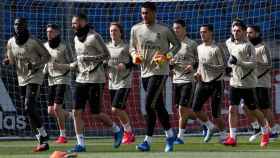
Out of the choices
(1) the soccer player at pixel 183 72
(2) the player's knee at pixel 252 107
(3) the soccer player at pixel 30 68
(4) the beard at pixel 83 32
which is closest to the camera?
(4) the beard at pixel 83 32

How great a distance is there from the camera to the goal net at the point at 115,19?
2179 cm

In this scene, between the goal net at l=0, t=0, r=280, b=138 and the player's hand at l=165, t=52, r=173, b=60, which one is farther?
the goal net at l=0, t=0, r=280, b=138

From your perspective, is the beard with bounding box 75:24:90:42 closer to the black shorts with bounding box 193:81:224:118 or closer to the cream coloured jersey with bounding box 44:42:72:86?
the black shorts with bounding box 193:81:224:118

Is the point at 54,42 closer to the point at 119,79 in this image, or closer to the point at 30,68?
the point at 119,79

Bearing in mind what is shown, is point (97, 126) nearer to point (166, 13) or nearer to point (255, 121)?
point (166, 13)

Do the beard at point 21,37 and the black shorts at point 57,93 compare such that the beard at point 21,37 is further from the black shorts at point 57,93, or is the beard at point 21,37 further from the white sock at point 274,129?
the white sock at point 274,129

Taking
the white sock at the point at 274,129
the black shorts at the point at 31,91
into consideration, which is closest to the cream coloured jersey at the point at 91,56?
the black shorts at the point at 31,91

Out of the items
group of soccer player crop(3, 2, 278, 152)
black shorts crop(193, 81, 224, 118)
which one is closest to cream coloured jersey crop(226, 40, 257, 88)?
group of soccer player crop(3, 2, 278, 152)

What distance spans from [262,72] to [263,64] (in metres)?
0.48

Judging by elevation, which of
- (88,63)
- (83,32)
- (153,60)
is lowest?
(88,63)

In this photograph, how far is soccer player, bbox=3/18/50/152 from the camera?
15.3 meters

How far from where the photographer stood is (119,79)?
18.5m

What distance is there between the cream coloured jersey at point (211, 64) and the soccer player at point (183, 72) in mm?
275

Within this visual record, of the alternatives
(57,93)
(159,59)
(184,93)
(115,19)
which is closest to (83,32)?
(159,59)
